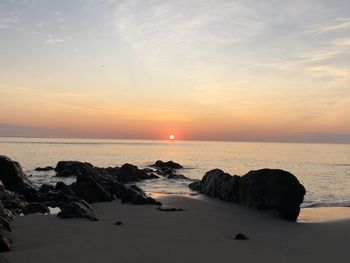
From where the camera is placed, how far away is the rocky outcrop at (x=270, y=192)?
18.8 m

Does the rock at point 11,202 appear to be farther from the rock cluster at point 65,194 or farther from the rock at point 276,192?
the rock at point 276,192

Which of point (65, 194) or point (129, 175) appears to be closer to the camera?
point (65, 194)

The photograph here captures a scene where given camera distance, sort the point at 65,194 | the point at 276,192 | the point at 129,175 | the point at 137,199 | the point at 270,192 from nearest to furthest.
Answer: the point at 276,192 < the point at 270,192 < the point at 137,199 < the point at 65,194 < the point at 129,175

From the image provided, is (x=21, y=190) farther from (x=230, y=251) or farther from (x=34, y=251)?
(x=230, y=251)

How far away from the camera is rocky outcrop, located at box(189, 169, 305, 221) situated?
18.8m

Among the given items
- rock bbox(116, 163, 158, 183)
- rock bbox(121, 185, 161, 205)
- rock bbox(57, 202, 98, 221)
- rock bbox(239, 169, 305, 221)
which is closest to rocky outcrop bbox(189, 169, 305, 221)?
rock bbox(239, 169, 305, 221)

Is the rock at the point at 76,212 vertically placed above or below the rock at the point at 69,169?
above

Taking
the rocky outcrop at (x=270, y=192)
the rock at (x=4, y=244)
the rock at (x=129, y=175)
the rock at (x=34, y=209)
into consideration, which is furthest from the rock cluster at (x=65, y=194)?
the rock at (x=129, y=175)

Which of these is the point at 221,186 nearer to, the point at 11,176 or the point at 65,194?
the point at 65,194

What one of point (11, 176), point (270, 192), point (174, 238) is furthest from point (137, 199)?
point (11, 176)

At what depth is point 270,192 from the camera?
2016cm

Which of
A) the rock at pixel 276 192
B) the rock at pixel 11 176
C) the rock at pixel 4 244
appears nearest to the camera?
the rock at pixel 4 244

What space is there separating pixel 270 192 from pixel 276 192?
1.24 feet

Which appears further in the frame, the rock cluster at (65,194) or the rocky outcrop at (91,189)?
the rocky outcrop at (91,189)
